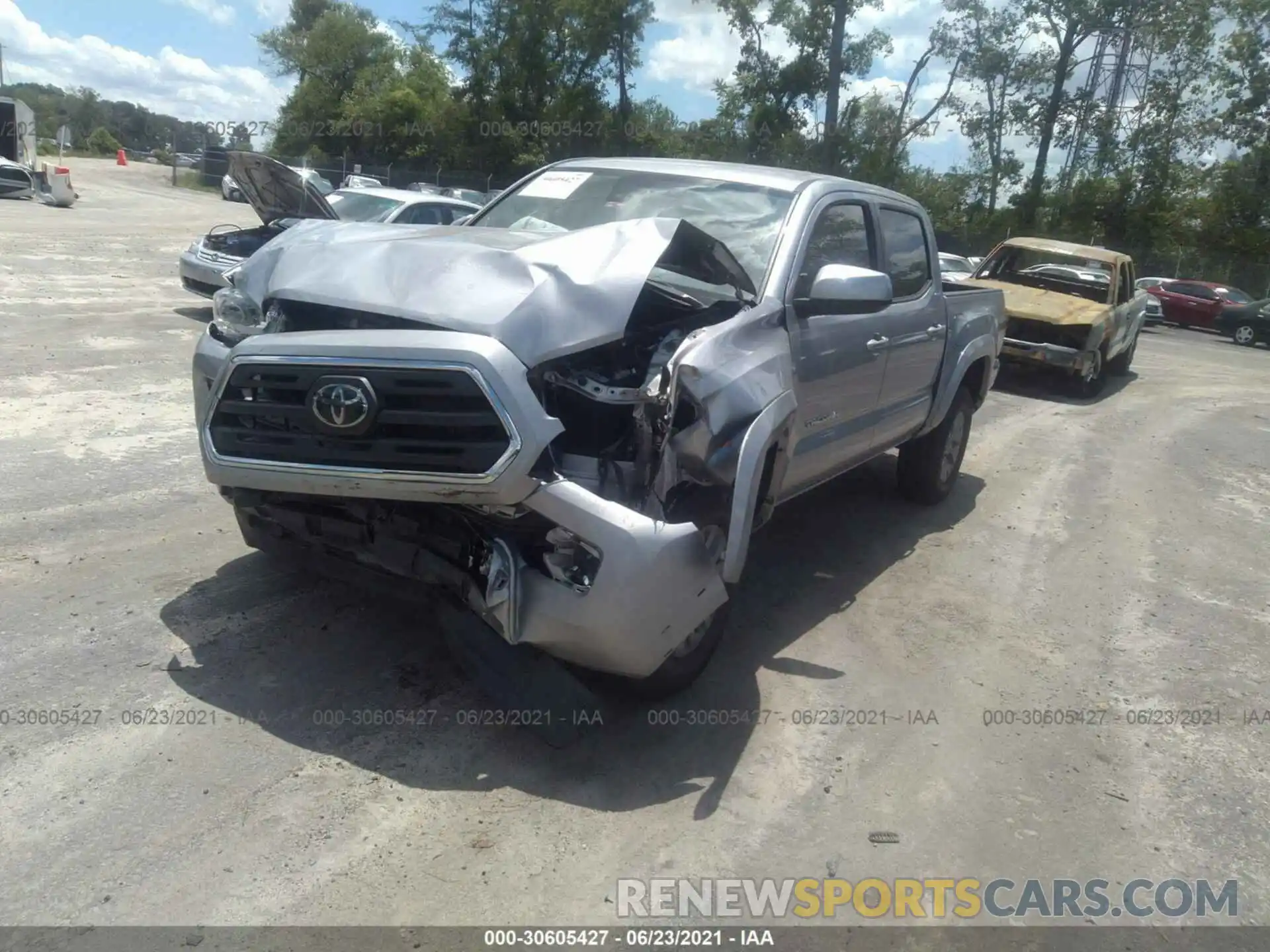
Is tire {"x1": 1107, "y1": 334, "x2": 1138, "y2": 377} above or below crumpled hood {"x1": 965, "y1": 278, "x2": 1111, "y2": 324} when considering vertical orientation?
below

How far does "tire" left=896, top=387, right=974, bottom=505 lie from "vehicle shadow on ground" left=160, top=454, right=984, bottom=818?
1.90 metres

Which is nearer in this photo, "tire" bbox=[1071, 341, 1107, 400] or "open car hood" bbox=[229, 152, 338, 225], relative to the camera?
"open car hood" bbox=[229, 152, 338, 225]

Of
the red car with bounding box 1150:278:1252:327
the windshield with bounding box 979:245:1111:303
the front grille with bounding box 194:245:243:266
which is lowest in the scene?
the red car with bounding box 1150:278:1252:327

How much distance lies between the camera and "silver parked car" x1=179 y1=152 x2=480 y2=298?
A: 24.9ft

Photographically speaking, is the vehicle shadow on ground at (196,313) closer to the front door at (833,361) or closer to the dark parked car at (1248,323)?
the front door at (833,361)

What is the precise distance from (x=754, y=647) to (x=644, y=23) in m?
39.7

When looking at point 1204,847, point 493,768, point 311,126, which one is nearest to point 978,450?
point 1204,847

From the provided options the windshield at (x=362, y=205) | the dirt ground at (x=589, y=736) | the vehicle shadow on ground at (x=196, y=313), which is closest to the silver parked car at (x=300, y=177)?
the windshield at (x=362, y=205)

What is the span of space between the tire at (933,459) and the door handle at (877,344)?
1.60 metres

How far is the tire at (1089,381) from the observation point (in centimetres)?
1260

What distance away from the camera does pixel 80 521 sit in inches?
206

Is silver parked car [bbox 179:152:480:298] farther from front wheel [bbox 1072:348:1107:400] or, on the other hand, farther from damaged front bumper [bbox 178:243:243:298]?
front wheel [bbox 1072:348:1107:400]

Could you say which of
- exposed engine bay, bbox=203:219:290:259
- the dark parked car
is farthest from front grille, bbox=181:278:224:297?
the dark parked car

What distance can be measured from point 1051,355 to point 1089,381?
820 millimetres
